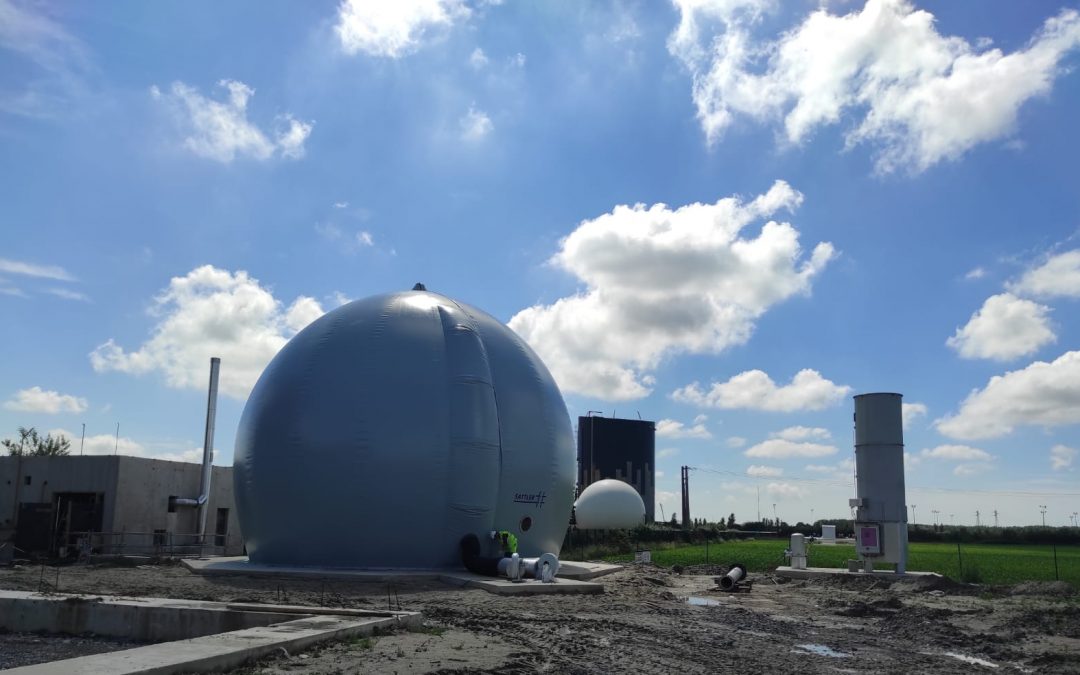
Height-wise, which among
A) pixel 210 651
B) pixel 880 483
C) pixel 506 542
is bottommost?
pixel 210 651

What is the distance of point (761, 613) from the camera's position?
655 inches

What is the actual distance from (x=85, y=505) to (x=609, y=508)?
33.0m

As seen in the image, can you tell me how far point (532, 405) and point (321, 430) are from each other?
19.2 feet

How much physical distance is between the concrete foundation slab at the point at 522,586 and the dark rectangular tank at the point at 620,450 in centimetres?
7632

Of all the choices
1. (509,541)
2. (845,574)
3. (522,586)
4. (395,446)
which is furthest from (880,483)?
(395,446)

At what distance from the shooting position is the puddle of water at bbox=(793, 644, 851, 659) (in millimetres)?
11420

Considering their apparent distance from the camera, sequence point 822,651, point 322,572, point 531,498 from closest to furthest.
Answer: point 822,651 < point 322,572 < point 531,498

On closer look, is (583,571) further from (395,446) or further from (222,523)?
(222,523)

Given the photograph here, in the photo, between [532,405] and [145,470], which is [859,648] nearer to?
[532,405]

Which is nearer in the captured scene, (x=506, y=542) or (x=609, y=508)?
(x=506, y=542)

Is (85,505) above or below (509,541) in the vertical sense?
above

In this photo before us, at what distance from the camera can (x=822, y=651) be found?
1178cm

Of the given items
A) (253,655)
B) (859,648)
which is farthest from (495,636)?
(859,648)

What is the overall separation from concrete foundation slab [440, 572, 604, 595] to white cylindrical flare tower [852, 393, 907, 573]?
9560mm
